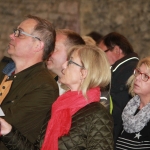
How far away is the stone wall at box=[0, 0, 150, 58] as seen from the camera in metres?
8.69

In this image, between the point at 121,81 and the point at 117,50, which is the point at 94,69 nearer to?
the point at 121,81

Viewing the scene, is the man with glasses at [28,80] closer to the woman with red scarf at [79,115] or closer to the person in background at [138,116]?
the woman with red scarf at [79,115]

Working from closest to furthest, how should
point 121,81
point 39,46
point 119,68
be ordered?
1. point 39,46
2. point 121,81
3. point 119,68

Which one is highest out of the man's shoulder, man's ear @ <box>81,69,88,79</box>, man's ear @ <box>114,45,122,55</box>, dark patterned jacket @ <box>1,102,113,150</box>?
man's ear @ <box>81,69,88,79</box>

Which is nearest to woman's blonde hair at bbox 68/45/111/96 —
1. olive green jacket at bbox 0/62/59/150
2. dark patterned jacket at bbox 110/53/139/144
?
olive green jacket at bbox 0/62/59/150

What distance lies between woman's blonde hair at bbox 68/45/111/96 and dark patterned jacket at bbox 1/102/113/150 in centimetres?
13

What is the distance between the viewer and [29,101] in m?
2.85

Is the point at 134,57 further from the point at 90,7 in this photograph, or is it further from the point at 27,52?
the point at 90,7

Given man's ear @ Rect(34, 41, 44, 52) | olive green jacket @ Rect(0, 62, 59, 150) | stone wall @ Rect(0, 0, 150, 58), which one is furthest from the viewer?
stone wall @ Rect(0, 0, 150, 58)

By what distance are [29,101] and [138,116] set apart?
0.87 m

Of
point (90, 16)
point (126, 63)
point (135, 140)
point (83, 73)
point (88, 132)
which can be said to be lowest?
point (90, 16)

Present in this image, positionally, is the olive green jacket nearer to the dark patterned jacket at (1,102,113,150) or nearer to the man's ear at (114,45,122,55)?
the dark patterned jacket at (1,102,113,150)

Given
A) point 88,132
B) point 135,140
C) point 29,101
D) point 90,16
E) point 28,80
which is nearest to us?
point 88,132

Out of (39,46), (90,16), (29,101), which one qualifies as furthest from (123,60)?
(90,16)
